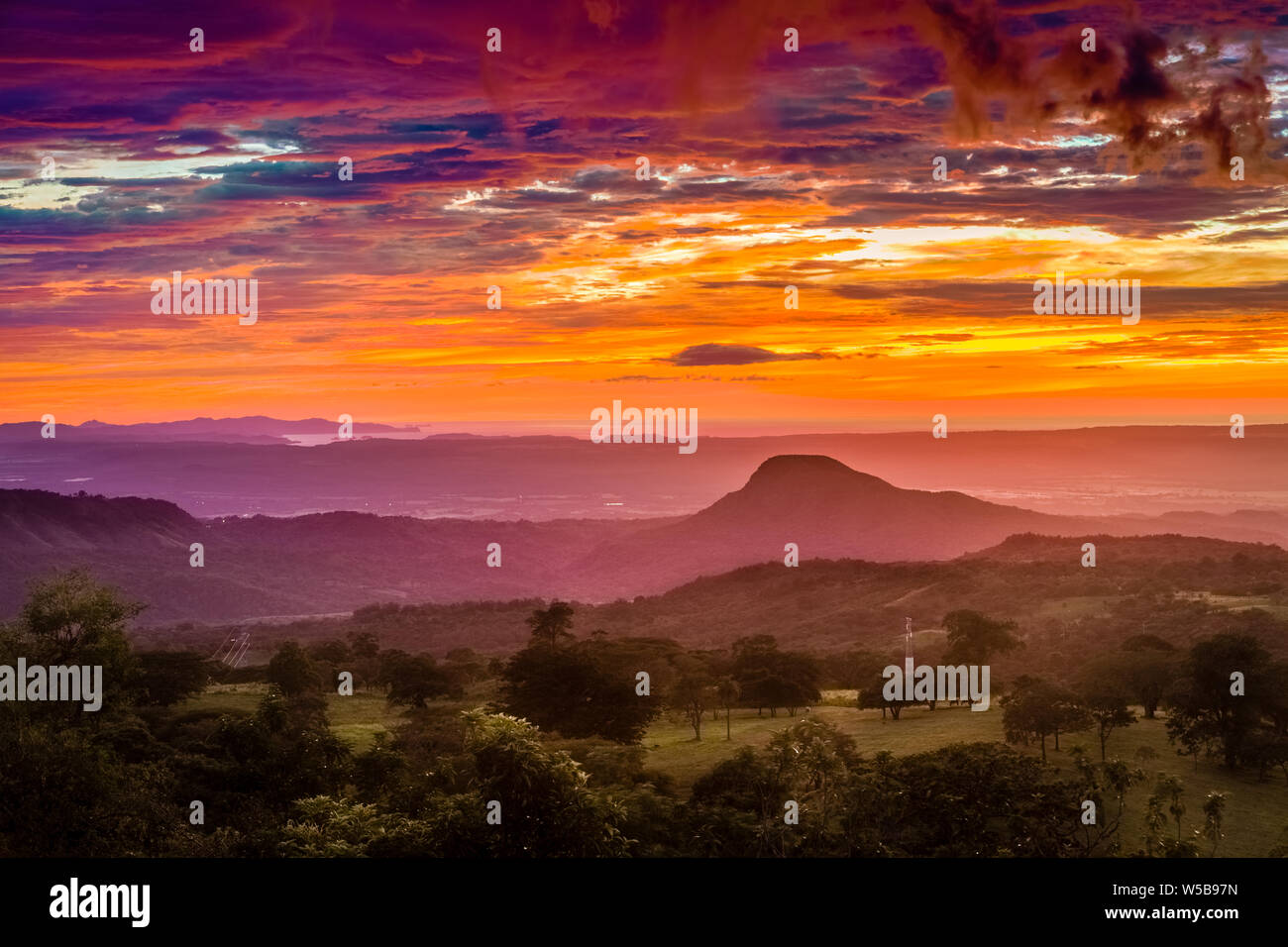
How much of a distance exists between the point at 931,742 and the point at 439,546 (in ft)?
287

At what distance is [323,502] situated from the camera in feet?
411

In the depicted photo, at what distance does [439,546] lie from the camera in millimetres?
106312

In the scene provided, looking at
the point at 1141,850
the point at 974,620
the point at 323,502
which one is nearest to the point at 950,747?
the point at 1141,850

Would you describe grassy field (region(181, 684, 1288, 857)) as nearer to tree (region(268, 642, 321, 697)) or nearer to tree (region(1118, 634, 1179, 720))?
tree (region(1118, 634, 1179, 720))

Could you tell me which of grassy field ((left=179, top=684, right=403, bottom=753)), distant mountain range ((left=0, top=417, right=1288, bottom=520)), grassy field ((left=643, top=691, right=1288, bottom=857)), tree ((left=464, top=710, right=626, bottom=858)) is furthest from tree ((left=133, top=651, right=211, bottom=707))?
distant mountain range ((left=0, top=417, right=1288, bottom=520))

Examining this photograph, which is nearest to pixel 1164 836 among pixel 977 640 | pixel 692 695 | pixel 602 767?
pixel 602 767

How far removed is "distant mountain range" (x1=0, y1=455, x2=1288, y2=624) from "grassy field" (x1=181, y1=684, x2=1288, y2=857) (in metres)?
46.4

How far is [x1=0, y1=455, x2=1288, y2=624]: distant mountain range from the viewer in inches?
3292

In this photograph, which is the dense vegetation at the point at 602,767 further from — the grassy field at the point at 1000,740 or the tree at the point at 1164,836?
the grassy field at the point at 1000,740

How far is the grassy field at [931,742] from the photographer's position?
64.6ft

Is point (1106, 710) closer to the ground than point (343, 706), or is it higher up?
higher up

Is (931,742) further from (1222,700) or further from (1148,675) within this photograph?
(1148,675)
